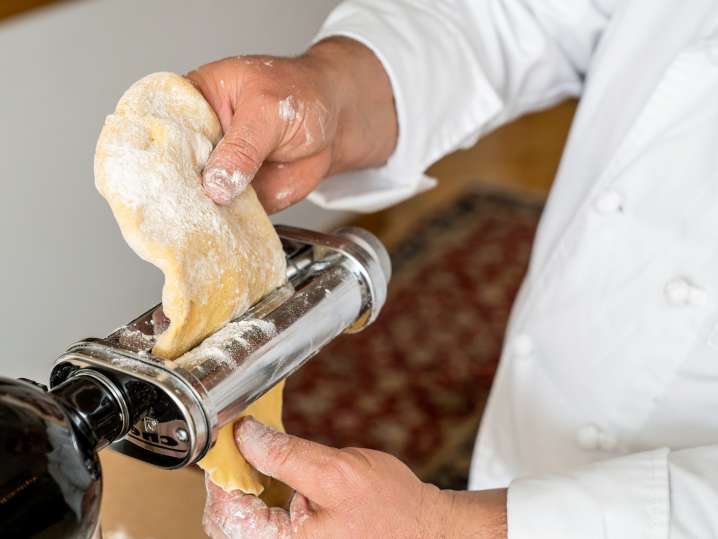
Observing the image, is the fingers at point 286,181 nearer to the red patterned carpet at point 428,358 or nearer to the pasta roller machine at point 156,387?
the pasta roller machine at point 156,387

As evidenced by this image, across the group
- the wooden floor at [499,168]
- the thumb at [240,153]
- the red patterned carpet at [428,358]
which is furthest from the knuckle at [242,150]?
the wooden floor at [499,168]

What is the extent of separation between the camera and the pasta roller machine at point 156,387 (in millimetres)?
454

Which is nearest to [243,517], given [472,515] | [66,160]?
[472,515]

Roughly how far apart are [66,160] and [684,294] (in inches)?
50.5

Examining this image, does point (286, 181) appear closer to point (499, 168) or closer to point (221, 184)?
point (221, 184)

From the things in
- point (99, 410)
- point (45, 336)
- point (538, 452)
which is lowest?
point (45, 336)

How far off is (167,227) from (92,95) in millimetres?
1282

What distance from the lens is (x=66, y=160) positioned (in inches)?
68.1

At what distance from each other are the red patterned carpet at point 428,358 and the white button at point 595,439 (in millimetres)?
1054

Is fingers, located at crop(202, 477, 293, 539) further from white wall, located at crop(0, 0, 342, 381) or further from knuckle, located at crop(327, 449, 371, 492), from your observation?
white wall, located at crop(0, 0, 342, 381)

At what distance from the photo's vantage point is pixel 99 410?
1.71 feet

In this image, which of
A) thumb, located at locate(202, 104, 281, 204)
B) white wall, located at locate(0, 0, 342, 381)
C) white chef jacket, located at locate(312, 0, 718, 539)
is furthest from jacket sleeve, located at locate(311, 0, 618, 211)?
white wall, located at locate(0, 0, 342, 381)

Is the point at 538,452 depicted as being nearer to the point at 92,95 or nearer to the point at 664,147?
the point at 664,147

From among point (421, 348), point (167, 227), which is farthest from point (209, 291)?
point (421, 348)
